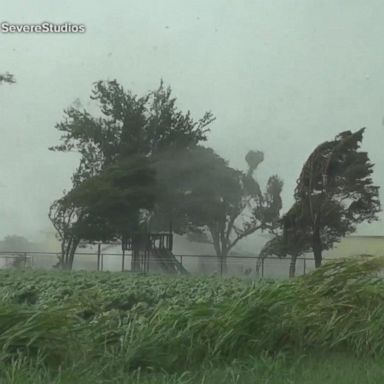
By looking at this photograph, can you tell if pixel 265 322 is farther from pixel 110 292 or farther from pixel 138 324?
pixel 110 292

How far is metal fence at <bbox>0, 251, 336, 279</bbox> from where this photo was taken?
34.9 feet

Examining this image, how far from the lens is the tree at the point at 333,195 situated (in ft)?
34.1

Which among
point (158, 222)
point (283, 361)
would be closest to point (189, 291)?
point (283, 361)

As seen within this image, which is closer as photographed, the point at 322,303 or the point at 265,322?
the point at 265,322

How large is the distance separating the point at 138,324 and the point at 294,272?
203 inches

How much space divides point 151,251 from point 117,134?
174 centimetres

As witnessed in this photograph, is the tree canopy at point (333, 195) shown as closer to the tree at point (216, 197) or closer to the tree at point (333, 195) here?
the tree at point (333, 195)

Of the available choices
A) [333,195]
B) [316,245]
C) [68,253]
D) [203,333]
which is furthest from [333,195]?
[203,333]

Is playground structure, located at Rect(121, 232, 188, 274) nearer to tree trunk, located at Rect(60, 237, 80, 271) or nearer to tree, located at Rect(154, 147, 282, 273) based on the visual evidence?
tree, located at Rect(154, 147, 282, 273)

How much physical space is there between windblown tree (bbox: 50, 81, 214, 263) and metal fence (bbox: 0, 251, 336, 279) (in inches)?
13.2

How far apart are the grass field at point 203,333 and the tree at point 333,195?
3.22 metres

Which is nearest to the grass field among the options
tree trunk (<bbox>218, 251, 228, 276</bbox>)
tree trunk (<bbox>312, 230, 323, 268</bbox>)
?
tree trunk (<bbox>218, 251, 228, 276</bbox>)

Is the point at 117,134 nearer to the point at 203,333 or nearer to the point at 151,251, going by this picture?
the point at 151,251

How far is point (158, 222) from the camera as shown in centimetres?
1073
